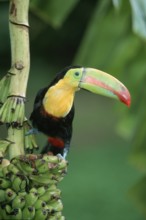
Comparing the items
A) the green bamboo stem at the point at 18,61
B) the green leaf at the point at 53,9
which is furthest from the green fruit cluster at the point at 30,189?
the green leaf at the point at 53,9

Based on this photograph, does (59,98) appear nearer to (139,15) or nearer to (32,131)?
(32,131)

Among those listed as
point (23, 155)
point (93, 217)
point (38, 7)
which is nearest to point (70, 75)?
point (23, 155)

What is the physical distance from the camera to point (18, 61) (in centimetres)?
136

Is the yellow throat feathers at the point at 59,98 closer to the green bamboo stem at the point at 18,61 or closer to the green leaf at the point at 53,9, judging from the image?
the green bamboo stem at the point at 18,61

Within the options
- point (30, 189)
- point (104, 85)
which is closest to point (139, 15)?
point (104, 85)

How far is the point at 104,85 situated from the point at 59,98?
10cm

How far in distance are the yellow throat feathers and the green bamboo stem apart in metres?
0.07

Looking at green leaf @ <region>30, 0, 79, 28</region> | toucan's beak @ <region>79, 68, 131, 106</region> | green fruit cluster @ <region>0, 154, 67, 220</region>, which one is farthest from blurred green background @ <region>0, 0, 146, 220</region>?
green fruit cluster @ <region>0, 154, 67, 220</region>

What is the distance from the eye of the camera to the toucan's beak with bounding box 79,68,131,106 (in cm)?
136

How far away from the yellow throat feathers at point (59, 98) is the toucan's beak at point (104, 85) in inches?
1.3

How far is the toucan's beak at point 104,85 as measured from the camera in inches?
53.7

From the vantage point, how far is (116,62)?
275cm

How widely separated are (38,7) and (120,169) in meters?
4.16

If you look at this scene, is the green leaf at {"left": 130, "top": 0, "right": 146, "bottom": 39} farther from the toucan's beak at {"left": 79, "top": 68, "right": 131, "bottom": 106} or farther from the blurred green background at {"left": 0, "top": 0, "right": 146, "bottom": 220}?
the toucan's beak at {"left": 79, "top": 68, "right": 131, "bottom": 106}
